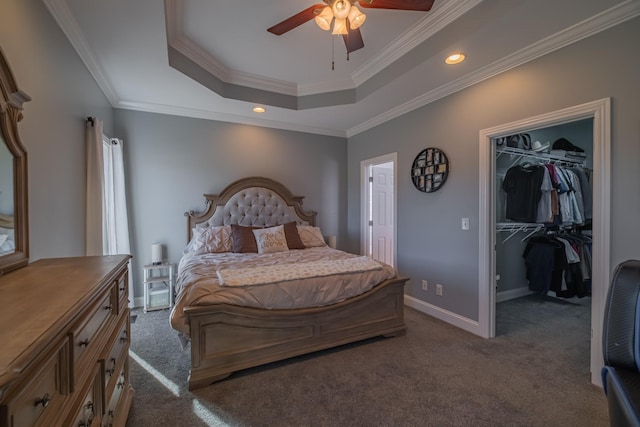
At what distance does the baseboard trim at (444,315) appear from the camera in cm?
279

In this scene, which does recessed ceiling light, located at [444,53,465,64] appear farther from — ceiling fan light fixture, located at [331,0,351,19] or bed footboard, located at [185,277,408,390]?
bed footboard, located at [185,277,408,390]

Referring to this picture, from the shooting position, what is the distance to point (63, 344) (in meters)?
0.79

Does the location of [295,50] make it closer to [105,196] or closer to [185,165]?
[185,165]

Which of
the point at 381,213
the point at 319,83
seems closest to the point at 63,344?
the point at 319,83

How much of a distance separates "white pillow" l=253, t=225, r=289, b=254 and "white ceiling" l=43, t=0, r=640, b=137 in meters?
Result: 1.62

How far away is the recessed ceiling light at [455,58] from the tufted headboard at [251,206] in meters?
→ 2.64

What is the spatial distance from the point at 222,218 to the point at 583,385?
389 centimetres

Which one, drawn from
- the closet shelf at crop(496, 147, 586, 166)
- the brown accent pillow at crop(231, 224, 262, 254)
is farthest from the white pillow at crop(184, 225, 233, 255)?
the closet shelf at crop(496, 147, 586, 166)

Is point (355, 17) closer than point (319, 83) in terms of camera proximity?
Yes

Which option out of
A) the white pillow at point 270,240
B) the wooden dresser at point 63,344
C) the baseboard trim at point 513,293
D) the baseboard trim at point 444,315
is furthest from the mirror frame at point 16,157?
the baseboard trim at point 513,293

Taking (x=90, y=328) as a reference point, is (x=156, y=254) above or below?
below

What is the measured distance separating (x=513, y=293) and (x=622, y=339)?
129 inches

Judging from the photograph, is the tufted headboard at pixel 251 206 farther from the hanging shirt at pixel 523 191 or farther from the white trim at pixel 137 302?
the hanging shirt at pixel 523 191

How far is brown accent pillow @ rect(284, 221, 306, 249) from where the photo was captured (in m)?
3.66
